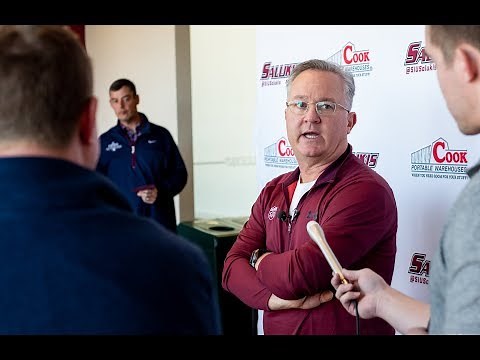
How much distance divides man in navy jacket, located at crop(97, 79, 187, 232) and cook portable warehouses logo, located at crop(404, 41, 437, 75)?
2.03 m

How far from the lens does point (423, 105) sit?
2283 millimetres

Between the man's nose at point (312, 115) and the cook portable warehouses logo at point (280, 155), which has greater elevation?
the man's nose at point (312, 115)

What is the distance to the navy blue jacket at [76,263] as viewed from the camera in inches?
31.4

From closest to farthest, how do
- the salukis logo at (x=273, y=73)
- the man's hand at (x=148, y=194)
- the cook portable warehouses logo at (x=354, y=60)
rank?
the cook portable warehouses logo at (x=354, y=60) → the salukis logo at (x=273, y=73) → the man's hand at (x=148, y=194)

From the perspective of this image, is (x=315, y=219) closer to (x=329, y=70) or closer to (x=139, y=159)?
(x=329, y=70)

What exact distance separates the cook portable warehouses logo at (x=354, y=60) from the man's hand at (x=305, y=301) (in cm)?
118

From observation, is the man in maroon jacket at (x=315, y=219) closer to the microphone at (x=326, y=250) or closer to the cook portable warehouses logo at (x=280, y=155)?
the microphone at (x=326, y=250)

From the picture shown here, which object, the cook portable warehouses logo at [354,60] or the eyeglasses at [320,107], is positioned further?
the cook portable warehouses logo at [354,60]

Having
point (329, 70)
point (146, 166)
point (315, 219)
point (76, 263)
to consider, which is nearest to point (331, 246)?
point (315, 219)

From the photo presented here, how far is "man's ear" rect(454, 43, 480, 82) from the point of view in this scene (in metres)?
0.95

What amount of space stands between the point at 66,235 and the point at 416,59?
6.21 ft

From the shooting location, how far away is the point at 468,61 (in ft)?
3.14

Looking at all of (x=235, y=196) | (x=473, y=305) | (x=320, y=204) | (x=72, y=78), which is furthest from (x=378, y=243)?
(x=235, y=196)

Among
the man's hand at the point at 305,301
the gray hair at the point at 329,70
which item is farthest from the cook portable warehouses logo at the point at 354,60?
the man's hand at the point at 305,301
